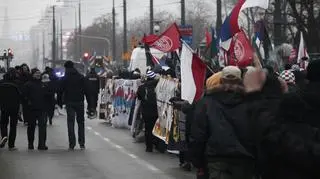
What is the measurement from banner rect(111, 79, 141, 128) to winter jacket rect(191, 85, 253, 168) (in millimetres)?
14050

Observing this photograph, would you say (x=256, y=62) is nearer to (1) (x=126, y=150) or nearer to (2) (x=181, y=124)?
(2) (x=181, y=124)

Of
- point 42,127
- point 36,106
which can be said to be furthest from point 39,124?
point 36,106

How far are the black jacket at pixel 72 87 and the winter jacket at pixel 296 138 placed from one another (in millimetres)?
10725

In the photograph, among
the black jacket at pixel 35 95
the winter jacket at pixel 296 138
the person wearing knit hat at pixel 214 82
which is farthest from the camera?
the black jacket at pixel 35 95

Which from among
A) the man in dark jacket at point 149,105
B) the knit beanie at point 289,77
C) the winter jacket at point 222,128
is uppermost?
the knit beanie at point 289,77

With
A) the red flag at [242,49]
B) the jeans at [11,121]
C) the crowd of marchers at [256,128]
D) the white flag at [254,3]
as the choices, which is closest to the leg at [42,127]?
the jeans at [11,121]

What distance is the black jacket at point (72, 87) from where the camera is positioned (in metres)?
15.7

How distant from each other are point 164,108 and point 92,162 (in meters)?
1.93

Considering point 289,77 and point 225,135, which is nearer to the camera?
point 225,135

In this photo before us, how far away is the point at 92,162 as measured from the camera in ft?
45.2

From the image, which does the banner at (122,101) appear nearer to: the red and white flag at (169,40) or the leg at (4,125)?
the red and white flag at (169,40)

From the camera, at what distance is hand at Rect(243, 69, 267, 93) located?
20.3 feet

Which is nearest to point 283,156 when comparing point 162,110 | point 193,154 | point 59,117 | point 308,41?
point 193,154

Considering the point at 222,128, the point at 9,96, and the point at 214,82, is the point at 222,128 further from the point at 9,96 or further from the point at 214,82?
the point at 9,96
